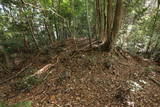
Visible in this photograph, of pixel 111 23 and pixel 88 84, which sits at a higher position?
pixel 111 23

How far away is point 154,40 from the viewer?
19.7 ft

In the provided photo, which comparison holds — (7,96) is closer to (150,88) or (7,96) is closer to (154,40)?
(150,88)

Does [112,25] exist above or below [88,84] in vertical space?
above

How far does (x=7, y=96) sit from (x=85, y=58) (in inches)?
101

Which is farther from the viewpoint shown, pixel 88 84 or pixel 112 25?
pixel 112 25

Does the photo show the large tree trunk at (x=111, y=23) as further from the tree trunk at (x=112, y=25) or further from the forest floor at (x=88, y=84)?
the forest floor at (x=88, y=84)

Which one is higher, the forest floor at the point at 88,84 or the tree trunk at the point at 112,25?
the tree trunk at the point at 112,25

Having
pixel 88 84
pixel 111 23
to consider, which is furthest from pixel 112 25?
pixel 88 84

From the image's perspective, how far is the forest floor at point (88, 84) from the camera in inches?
103

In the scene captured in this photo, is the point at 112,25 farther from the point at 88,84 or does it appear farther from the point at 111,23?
the point at 88,84

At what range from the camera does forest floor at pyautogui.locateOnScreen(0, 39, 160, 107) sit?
2625 millimetres

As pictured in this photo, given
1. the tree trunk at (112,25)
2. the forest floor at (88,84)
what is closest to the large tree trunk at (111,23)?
the tree trunk at (112,25)

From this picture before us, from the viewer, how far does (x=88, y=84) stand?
3.11 metres

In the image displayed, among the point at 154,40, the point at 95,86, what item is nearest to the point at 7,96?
the point at 95,86
